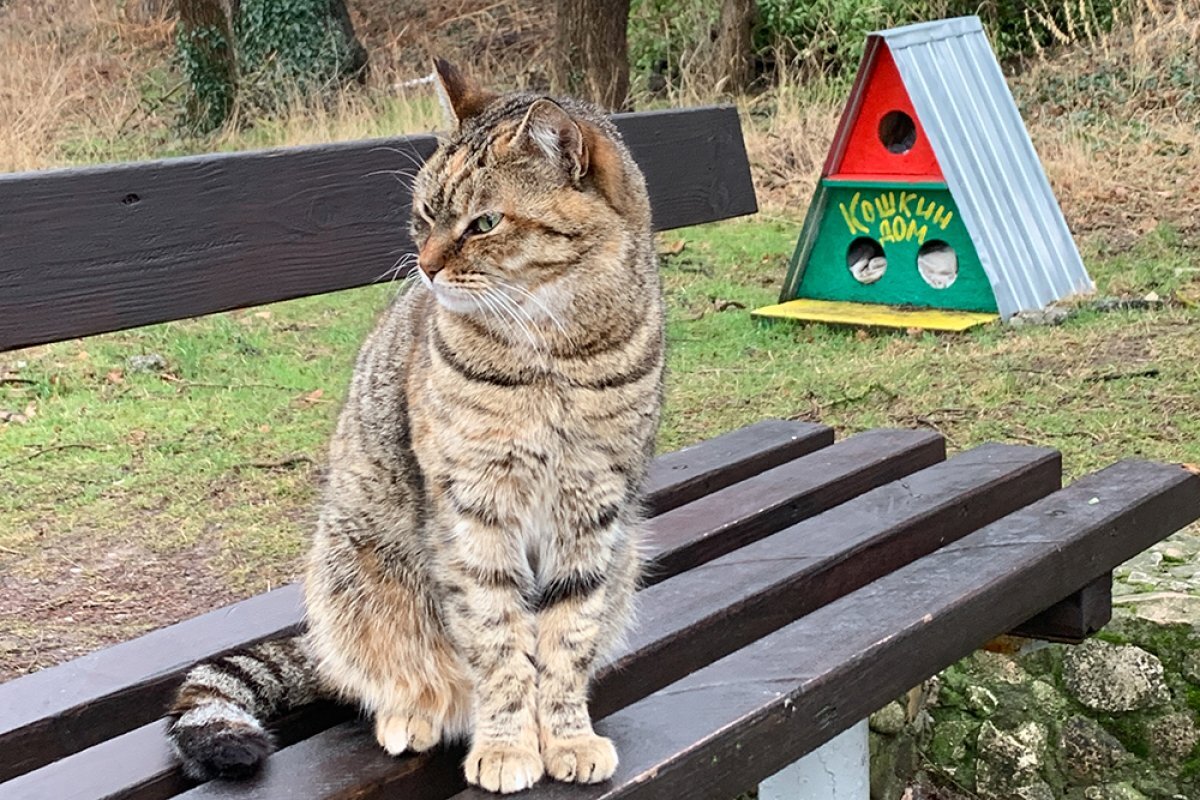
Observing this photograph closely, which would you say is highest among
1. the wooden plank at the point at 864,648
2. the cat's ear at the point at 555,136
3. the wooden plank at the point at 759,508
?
the cat's ear at the point at 555,136

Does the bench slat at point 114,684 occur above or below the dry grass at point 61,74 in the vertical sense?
below

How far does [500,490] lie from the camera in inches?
72.7

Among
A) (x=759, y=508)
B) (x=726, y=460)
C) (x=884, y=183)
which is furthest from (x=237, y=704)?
(x=884, y=183)

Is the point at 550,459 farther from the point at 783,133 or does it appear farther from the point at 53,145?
the point at 53,145

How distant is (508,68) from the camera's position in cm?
1323

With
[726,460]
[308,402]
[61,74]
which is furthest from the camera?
[61,74]

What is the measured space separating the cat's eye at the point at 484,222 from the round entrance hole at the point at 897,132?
190 inches

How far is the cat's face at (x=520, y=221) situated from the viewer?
1.89 metres

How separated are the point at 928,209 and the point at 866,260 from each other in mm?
434

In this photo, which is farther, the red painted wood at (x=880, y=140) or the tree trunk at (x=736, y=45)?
the tree trunk at (x=736, y=45)

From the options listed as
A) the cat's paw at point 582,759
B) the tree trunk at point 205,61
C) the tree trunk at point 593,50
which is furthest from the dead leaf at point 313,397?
the tree trunk at point 205,61

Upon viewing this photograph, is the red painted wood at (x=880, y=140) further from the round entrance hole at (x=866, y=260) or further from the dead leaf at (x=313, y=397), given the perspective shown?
the dead leaf at (x=313, y=397)

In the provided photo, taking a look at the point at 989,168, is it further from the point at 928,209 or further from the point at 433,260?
the point at 433,260

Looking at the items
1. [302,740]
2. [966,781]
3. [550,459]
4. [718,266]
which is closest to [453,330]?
[550,459]
